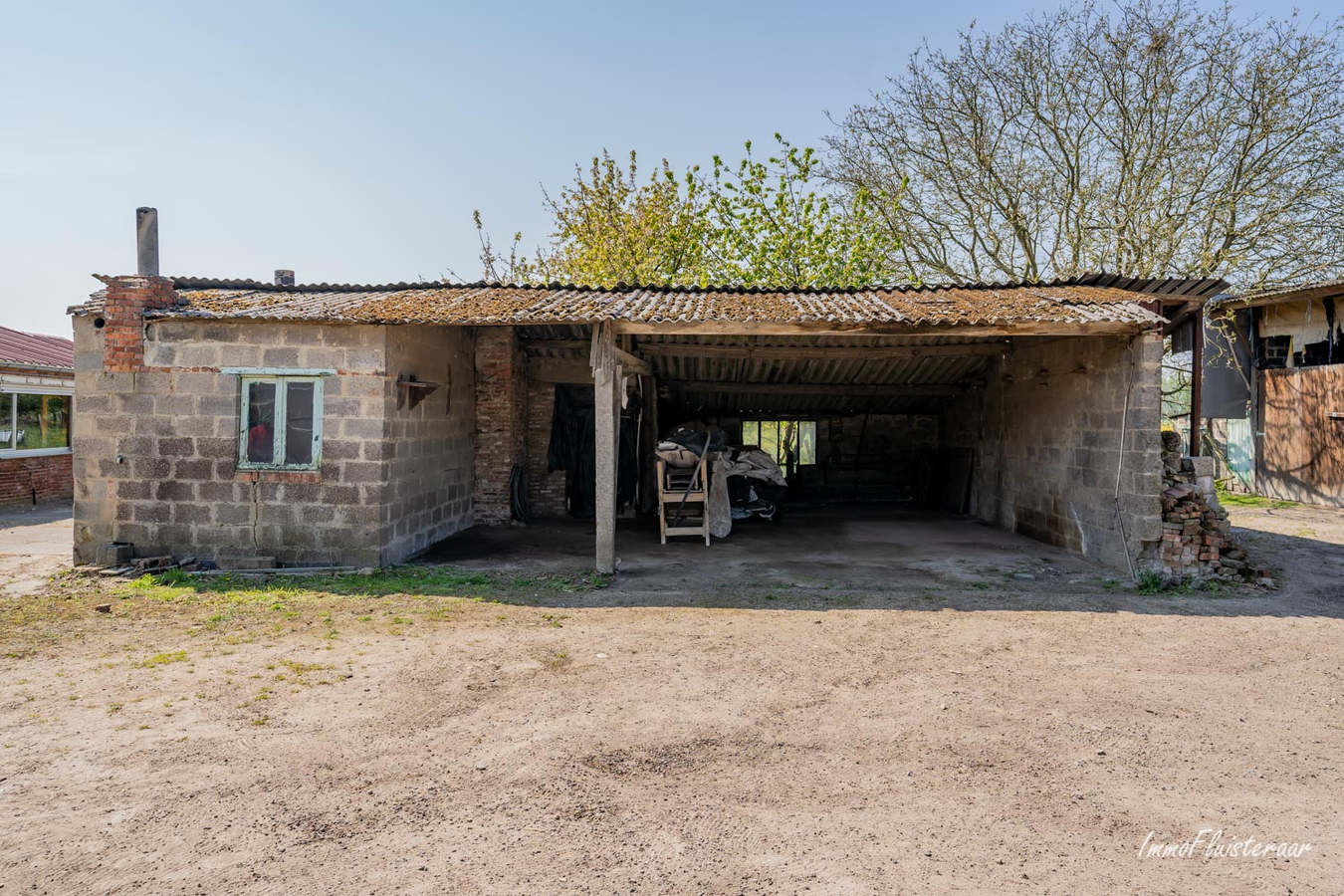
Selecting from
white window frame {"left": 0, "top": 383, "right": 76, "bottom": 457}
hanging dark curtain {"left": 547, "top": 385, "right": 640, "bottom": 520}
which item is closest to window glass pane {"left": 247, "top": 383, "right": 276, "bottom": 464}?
hanging dark curtain {"left": 547, "top": 385, "right": 640, "bottom": 520}

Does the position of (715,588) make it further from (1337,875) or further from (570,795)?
(1337,875)

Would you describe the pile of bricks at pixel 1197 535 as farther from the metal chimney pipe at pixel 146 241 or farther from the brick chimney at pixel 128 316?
the metal chimney pipe at pixel 146 241

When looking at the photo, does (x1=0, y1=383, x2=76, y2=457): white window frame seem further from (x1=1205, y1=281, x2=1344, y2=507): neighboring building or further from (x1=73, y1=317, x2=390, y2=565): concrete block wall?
(x1=1205, y1=281, x2=1344, y2=507): neighboring building

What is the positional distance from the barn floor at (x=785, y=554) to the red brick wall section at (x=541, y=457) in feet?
2.01

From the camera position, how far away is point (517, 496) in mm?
12312

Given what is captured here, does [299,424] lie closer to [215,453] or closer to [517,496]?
[215,453]

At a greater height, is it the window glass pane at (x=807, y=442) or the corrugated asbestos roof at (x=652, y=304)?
the corrugated asbestos roof at (x=652, y=304)

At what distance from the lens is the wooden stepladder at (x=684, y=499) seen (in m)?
11.0

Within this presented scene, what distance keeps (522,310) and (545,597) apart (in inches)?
121

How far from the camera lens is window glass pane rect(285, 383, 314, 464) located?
893 cm

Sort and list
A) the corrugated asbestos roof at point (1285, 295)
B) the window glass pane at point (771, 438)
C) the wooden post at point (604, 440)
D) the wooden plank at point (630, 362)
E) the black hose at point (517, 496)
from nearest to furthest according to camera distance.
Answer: the wooden post at point (604, 440) → the wooden plank at point (630, 362) → the black hose at point (517, 496) → the corrugated asbestos roof at point (1285, 295) → the window glass pane at point (771, 438)

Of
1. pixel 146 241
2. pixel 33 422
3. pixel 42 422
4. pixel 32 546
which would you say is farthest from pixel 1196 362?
pixel 42 422

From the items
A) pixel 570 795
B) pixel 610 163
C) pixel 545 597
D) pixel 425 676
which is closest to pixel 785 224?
pixel 610 163

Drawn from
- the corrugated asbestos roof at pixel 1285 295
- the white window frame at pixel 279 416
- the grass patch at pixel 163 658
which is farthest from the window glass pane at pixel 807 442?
the grass patch at pixel 163 658
